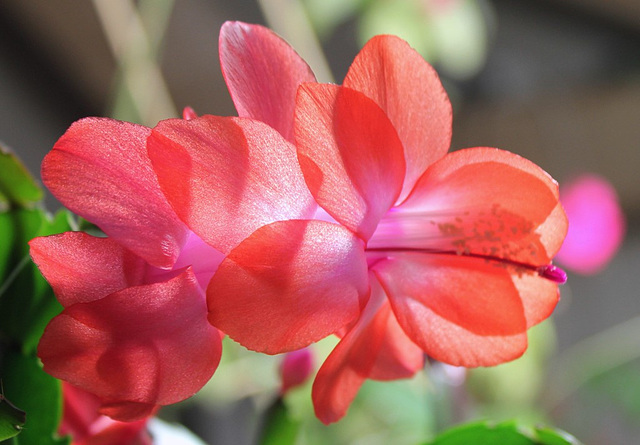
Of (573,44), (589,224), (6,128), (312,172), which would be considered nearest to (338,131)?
(312,172)

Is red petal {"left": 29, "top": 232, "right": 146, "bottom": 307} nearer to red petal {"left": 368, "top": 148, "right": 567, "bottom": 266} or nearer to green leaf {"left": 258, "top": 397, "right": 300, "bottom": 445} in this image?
red petal {"left": 368, "top": 148, "right": 567, "bottom": 266}

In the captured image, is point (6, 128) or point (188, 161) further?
point (6, 128)

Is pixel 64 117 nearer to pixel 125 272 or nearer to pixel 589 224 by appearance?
pixel 589 224

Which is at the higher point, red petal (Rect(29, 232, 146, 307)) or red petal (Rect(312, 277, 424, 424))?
red petal (Rect(29, 232, 146, 307))

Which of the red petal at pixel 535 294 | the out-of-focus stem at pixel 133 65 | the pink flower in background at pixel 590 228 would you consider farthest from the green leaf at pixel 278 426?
the pink flower in background at pixel 590 228

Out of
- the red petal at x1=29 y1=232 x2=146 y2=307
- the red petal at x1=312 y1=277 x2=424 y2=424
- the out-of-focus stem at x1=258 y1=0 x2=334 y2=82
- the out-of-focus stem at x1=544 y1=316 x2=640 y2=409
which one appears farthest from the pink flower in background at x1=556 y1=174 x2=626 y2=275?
the red petal at x1=29 y1=232 x2=146 y2=307

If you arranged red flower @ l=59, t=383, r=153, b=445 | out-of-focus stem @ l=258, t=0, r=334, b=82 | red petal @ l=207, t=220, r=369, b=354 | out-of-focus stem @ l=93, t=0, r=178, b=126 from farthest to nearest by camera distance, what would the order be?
out-of-focus stem @ l=258, t=0, r=334, b=82 → out-of-focus stem @ l=93, t=0, r=178, b=126 → red flower @ l=59, t=383, r=153, b=445 → red petal @ l=207, t=220, r=369, b=354
